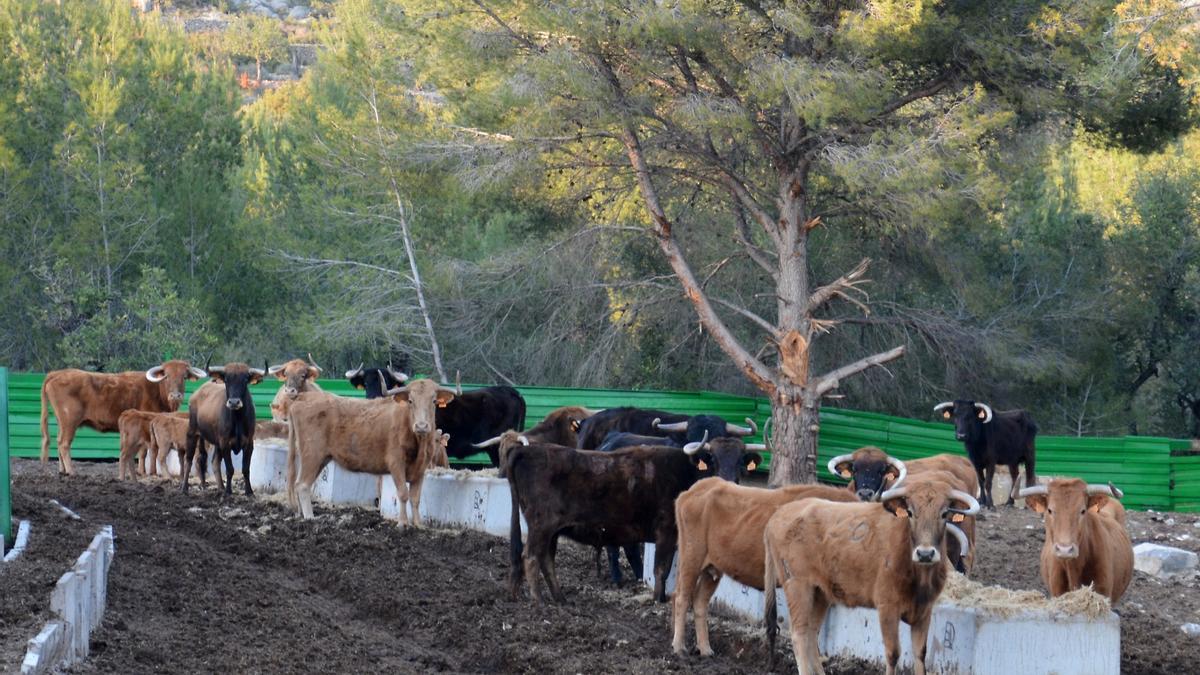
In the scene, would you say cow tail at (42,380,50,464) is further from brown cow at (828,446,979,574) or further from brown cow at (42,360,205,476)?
brown cow at (828,446,979,574)

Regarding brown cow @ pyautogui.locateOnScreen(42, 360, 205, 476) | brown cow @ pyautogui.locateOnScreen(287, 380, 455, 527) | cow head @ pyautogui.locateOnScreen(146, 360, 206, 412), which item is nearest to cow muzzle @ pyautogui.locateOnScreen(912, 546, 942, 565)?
brown cow @ pyautogui.locateOnScreen(287, 380, 455, 527)

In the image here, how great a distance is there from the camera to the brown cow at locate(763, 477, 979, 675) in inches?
376

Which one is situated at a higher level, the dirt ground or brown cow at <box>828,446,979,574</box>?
brown cow at <box>828,446,979,574</box>

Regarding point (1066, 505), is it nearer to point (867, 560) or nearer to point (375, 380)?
point (867, 560)

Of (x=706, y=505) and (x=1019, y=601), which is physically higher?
(x=706, y=505)

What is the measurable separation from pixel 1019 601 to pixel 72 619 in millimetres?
5928

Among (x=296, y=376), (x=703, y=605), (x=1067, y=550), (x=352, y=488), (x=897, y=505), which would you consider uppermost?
(x=897, y=505)

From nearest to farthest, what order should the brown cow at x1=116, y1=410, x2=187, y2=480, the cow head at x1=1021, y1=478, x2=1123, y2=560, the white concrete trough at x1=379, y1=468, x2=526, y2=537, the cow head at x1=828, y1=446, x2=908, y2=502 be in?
1. the cow head at x1=1021, y1=478, x2=1123, y2=560
2. the cow head at x1=828, y1=446, x2=908, y2=502
3. the white concrete trough at x1=379, y1=468, x2=526, y2=537
4. the brown cow at x1=116, y1=410, x2=187, y2=480

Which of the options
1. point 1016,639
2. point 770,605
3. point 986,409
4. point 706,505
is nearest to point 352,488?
point 986,409

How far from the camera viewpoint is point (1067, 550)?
11273 mm

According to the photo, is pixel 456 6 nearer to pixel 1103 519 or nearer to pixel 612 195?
pixel 612 195

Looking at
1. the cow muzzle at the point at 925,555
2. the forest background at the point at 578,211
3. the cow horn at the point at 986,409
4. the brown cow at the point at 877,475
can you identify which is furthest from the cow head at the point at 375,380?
the cow muzzle at the point at 925,555

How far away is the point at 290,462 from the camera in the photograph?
60.0 feet

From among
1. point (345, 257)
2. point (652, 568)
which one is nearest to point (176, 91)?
point (345, 257)
